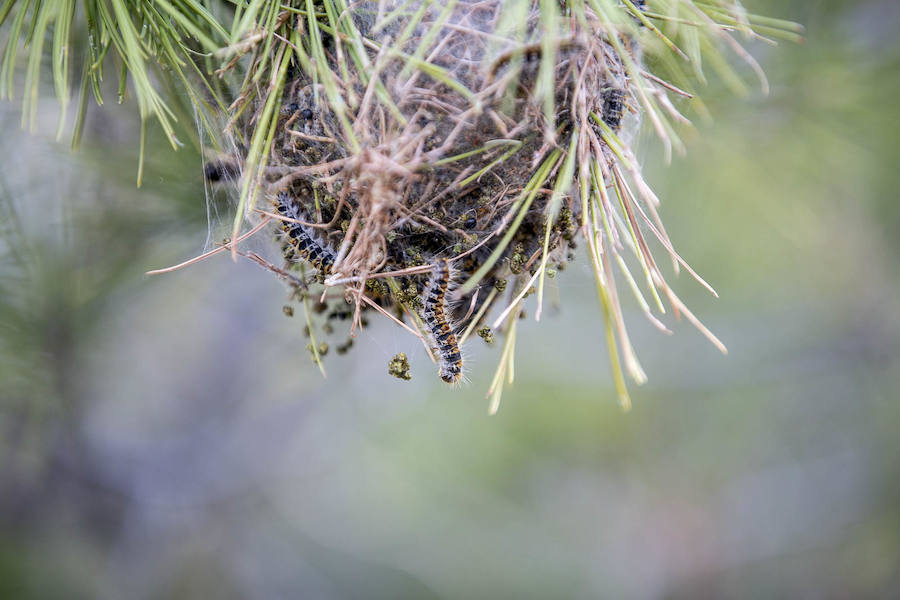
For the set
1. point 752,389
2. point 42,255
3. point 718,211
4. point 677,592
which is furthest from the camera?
point 677,592

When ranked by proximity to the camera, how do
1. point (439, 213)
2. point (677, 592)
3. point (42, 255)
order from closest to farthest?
point (439, 213)
point (42, 255)
point (677, 592)

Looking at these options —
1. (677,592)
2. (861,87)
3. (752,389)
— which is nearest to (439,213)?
(861,87)

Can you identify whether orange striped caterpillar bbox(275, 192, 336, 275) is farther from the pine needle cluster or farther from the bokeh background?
the bokeh background

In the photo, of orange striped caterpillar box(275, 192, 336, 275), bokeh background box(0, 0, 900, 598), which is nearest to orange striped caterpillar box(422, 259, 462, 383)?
orange striped caterpillar box(275, 192, 336, 275)

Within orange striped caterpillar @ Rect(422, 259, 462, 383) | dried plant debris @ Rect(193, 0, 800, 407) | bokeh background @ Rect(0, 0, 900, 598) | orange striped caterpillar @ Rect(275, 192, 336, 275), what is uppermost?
dried plant debris @ Rect(193, 0, 800, 407)

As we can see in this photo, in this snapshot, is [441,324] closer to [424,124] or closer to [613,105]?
[424,124]

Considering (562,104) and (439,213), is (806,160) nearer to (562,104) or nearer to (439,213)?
(562,104)

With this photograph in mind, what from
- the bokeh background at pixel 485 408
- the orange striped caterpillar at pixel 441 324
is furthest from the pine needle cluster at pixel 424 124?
the bokeh background at pixel 485 408

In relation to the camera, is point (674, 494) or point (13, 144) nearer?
point (13, 144)
